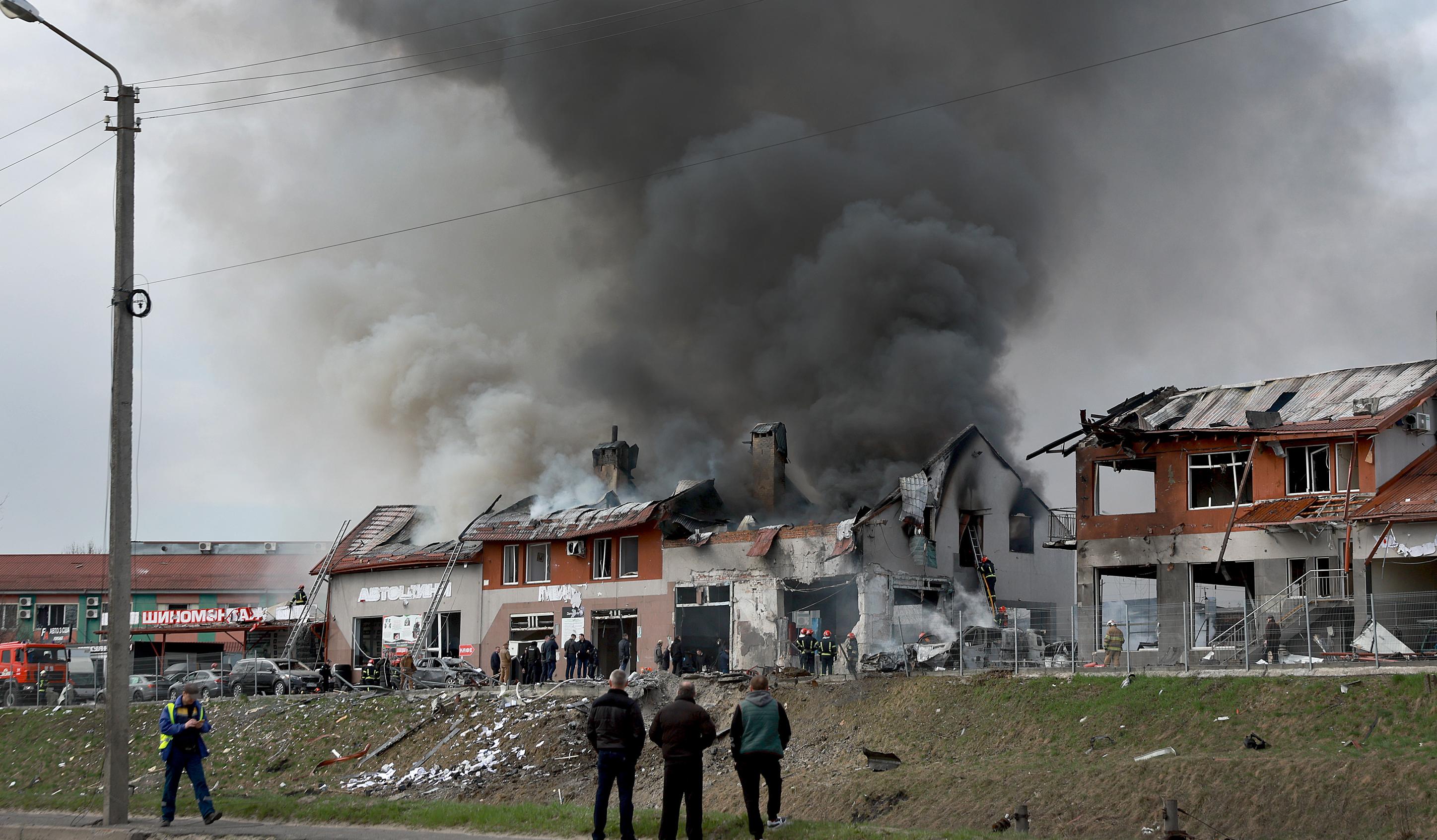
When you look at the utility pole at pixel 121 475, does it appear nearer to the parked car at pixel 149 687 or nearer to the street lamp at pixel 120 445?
the street lamp at pixel 120 445

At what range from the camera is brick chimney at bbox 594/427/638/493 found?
46625 mm

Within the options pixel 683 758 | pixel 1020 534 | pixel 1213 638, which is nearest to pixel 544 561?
pixel 1020 534

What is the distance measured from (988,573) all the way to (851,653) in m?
9.82

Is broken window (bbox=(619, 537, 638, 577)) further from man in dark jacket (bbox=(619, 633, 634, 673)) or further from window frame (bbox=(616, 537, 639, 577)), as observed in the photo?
man in dark jacket (bbox=(619, 633, 634, 673))

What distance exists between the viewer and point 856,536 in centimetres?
3622

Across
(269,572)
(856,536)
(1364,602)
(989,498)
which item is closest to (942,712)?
(1364,602)

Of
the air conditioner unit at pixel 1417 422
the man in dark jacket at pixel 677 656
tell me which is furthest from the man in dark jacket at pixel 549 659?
the air conditioner unit at pixel 1417 422

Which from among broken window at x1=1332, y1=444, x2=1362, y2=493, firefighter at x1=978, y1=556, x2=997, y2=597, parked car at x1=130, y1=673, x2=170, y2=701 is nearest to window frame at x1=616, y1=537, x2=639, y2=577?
firefighter at x1=978, y1=556, x2=997, y2=597

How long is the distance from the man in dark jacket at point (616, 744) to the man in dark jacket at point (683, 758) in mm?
319

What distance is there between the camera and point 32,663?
4144 centimetres

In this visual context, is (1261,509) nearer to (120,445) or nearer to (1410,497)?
(1410,497)

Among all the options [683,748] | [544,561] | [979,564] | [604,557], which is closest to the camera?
[683,748]

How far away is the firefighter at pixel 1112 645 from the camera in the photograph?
2619 centimetres

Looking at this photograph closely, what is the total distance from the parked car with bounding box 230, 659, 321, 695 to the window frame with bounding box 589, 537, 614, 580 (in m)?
8.86
